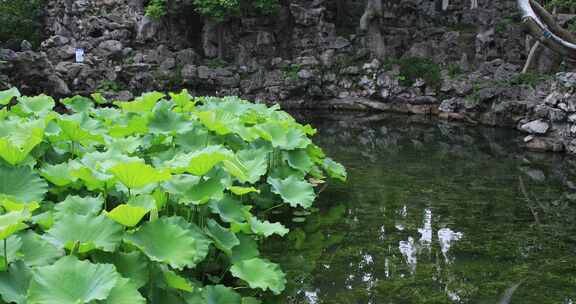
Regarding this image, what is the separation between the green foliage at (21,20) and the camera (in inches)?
640

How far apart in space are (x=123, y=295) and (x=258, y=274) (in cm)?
107

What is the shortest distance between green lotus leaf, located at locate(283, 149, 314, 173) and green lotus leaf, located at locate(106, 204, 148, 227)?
280cm

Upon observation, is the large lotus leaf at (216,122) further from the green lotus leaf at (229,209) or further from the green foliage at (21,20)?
the green foliage at (21,20)

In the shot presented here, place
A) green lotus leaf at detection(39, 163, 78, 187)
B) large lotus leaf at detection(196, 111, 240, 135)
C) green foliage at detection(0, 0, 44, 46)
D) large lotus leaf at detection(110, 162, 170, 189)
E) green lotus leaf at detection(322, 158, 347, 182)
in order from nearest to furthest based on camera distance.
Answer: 1. large lotus leaf at detection(110, 162, 170, 189)
2. green lotus leaf at detection(39, 163, 78, 187)
3. large lotus leaf at detection(196, 111, 240, 135)
4. green lotus leaf at detection(322, 158, 347, 182)
5. green foliage at detection(0, 0, 44, 46)

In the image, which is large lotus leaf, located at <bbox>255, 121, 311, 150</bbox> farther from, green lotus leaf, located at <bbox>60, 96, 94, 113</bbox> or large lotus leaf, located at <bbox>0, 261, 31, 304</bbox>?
large lotus leaf, located at <bbox>0, 261, 31, 304</bbox>

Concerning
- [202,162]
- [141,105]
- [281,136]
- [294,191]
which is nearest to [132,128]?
[141,105]

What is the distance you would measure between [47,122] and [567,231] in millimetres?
4433

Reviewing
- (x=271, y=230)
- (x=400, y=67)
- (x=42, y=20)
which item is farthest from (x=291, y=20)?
(x=271, y=230)

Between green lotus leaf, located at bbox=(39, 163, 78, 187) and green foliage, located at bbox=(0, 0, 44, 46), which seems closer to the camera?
green lotus leaf, located at bbox=(39, 163, 78, 187)

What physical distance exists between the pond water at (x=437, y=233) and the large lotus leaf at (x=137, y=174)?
1.17m

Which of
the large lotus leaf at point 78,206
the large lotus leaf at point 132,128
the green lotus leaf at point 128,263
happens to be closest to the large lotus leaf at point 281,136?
the large lotus leaf at point 132,128

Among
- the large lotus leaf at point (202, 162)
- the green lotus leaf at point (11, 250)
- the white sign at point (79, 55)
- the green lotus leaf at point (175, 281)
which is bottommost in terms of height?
the white sign at point (79, 55)

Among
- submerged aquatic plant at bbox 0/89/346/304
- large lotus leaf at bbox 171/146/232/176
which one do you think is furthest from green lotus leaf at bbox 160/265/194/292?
large lotus leaf at bbox 171/146/232/176

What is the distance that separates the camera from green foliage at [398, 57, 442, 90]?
13586mm
